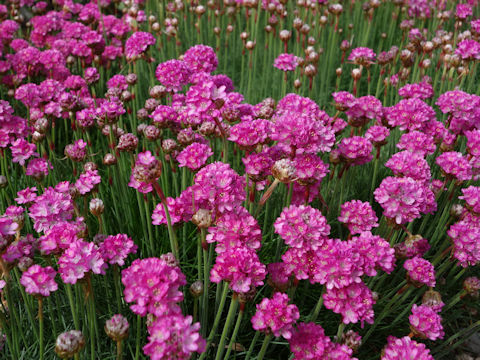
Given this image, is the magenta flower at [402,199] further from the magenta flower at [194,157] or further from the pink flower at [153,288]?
the pink flower at [153,288]

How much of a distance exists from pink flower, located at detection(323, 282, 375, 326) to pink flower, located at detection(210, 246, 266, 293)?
272 mm

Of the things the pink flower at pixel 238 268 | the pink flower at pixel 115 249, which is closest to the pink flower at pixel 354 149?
the pink flower at pixel 238 268

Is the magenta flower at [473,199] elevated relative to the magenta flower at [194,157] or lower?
lower

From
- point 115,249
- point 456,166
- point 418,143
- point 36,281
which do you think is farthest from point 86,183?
point 456,166

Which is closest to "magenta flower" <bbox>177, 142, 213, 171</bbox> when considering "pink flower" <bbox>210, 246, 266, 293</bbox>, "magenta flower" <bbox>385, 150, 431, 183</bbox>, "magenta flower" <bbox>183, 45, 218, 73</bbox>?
"pink flower" <bbox>210, 246, 266, 293</bbox>

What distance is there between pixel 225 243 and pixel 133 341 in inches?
29.3

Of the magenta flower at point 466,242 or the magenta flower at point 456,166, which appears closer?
the magenta flower at point 466,242

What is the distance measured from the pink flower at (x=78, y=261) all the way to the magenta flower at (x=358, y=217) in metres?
0.99

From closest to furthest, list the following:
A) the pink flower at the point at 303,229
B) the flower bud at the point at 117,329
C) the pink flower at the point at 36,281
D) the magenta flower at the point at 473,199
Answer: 1. the flower bud at the point at 117,329
2. the pink flower at the point at 36,281
3. the pink flower at the point at 303,229
4. the magenta flower at the point at 473,199

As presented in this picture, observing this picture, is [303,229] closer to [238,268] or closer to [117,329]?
[238,268]

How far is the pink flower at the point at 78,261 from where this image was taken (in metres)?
1.34

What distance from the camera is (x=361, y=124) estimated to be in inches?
92.4

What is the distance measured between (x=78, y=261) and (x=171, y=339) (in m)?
0.42

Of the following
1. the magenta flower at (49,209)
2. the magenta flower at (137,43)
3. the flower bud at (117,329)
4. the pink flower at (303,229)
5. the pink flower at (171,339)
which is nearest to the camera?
the pink flower at (171,339)
